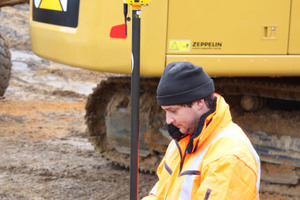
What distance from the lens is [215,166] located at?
1.82 m

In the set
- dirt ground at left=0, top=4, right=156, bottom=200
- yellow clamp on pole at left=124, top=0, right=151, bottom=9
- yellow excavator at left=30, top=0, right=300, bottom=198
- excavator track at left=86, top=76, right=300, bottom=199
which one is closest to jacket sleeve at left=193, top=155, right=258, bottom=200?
yellow clamp on pole at left=124, top=0, right=151, bottom=9

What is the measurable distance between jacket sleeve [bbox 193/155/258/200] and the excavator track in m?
2.85

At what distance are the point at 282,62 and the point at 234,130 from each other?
221 centimetres

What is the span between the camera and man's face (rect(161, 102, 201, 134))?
2.02m

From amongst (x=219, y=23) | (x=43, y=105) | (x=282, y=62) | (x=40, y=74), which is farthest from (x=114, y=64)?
(x=40, y=74)

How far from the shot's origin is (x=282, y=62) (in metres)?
4.04

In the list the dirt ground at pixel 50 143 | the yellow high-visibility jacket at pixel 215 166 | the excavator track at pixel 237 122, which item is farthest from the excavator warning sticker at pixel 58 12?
the yellow high-visibility jacket at pixel 215 166

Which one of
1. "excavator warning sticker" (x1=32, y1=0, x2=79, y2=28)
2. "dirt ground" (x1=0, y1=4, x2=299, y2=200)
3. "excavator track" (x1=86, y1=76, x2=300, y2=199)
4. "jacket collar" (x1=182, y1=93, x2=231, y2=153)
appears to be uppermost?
"excavator warning sticker" (x1=32, y1=0, x2=79, y2=28)

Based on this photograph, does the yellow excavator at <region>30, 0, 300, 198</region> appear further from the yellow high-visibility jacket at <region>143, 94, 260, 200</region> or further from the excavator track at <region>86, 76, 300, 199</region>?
the yellow high-visibility jacket at <region>143, 94, 260, 200</region>

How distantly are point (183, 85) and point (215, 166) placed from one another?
1.10 feet

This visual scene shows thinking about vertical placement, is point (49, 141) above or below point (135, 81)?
below

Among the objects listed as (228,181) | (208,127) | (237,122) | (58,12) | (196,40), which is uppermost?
(58,12)

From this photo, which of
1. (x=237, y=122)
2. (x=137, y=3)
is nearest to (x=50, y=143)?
(x=237, y=122)

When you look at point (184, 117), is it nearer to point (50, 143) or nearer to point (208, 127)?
point (208, 127)
